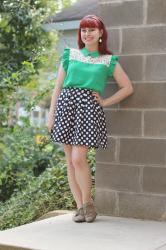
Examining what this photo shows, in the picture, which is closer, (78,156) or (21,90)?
(78,156)

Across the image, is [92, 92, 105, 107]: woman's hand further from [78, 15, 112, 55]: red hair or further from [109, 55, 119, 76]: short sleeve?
[78, 15, 112, 55]: red hair

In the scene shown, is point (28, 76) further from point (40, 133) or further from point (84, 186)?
point (84, 186)

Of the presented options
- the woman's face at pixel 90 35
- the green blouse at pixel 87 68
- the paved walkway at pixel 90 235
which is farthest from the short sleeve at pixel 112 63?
the paved walkway at pixel 90 235

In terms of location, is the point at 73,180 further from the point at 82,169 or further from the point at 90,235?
the point at 90,235

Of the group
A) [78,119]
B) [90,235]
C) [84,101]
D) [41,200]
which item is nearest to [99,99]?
[84,101]

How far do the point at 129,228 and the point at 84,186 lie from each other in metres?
0.52

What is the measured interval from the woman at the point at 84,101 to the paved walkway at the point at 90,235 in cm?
22

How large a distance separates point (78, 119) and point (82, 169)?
42cm

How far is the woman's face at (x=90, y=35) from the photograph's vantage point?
477cm

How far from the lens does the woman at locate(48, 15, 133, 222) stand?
185 inches

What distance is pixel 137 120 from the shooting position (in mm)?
5023

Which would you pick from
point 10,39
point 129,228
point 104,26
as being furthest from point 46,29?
point 129,228

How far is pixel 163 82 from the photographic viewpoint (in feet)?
16.1

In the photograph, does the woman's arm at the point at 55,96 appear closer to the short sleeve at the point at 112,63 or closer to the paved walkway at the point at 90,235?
the short sleeve at the point at 112,63
